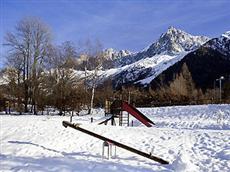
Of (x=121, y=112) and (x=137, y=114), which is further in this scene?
(x=121, y=112)

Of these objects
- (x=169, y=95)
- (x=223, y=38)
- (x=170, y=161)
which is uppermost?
(x=223, y=38)

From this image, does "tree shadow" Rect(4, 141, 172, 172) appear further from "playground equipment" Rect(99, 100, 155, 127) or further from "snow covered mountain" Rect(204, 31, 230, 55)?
"snow covered mountain" Rect(204, 31, 230, 55)

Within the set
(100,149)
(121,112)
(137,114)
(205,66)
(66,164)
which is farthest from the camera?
(205,66)

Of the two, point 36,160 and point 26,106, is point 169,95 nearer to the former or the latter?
point 26,106

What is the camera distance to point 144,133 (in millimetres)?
17328

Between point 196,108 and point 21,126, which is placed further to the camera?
point 196,108

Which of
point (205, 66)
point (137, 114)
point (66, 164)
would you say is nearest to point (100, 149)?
point (66, 164)

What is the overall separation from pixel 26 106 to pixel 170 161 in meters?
32.2

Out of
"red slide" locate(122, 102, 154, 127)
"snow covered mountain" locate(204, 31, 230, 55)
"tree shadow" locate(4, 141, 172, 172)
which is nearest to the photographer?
"tree shadow" locate(4, 141, 172, 172)

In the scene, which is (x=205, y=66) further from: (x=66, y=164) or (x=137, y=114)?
(x=66, y=164)

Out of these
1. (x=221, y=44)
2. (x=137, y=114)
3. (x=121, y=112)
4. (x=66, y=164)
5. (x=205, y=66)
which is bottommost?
(x=66, y=164)

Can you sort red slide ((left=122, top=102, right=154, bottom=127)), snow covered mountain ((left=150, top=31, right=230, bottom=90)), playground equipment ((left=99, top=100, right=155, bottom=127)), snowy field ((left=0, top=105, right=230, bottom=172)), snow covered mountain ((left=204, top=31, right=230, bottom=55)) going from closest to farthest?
1. snowy field ((left=0, top=105, right=230, bottom=172))
2. red slide ((left=122, top=102, right=154, bottom=127))
3. playground equipment ((left=99, top=100, right=155, bottom=127))
4. snow covered mountain ((left=150, top=31, right=230, bottom=90))
5. snow covered mountain ((left=204, top=31, right=230, bottom=55))

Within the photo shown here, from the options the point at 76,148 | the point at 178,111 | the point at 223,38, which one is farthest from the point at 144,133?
the point at 223,38

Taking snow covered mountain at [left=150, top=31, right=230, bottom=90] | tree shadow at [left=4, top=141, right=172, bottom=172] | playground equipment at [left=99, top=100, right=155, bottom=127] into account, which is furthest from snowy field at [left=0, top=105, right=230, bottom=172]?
snow covered mountain at [left=150, top=31, right=230, bottom=90]
